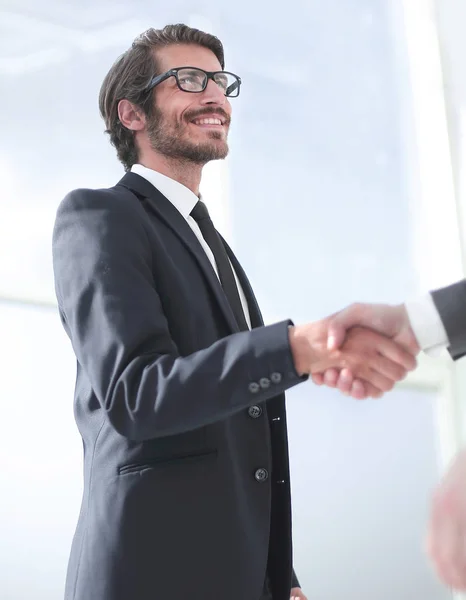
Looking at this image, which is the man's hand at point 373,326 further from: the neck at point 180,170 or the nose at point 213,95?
the nose at point 213,95

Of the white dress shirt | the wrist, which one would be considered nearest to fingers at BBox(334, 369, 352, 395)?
the wrist

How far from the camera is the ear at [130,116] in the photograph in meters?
2.25

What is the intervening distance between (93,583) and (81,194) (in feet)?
2.28

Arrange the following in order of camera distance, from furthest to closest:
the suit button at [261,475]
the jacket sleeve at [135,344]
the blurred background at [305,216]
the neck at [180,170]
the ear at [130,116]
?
the blurred background at [305,216] < the ear at [130,116] < the neck at [180,170] < the suit button at [261,475] < the jacket sleeve at [135,344]

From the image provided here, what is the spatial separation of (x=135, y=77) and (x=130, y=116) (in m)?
0.10

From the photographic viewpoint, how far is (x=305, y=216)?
3.79 metres

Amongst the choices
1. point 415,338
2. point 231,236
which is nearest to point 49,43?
point 231,236

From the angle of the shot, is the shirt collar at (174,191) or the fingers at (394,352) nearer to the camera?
the fingers at (394,352)

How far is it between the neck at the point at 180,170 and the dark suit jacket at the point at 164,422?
368 millimetres

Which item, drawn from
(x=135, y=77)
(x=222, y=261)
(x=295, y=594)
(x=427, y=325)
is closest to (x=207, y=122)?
(x=135, y=77)

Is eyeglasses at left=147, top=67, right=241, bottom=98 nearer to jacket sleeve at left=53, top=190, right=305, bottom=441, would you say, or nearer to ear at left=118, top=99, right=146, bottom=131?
ear at left=118, top=99, right=146, bottom=131

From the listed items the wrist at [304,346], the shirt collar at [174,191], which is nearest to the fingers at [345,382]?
the wrist at [304,346]

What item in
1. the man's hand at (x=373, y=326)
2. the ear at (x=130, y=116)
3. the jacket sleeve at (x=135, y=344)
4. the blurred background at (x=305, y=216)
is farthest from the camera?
the blurred background at (x=305, y=216)

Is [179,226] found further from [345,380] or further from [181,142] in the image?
[345,380]
